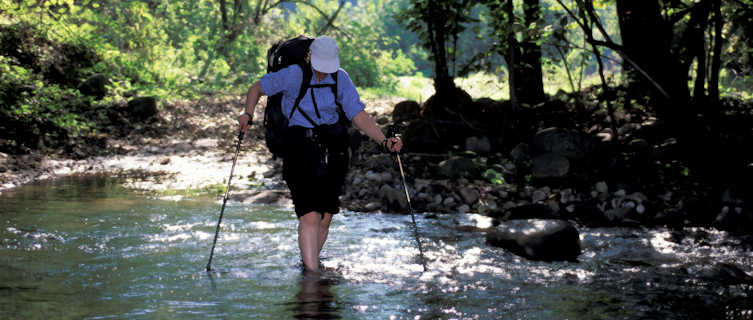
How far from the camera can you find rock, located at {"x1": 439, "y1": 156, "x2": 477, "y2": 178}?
35.9 feet

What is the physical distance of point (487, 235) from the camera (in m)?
7.49

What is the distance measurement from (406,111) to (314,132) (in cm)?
1075

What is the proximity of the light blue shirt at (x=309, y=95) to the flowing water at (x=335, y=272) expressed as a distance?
1.27 meters

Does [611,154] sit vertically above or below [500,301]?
above

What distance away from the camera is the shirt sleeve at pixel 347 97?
568 cm

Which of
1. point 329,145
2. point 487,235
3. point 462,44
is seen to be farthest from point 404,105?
point 462,44

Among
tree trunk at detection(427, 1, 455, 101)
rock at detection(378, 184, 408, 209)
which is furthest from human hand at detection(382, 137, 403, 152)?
tree trunk at detection(427, 1, 455, 101)

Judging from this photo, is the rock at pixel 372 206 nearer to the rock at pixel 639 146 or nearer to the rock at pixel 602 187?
the rock at pixel 602 187

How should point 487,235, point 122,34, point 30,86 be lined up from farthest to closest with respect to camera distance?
1. point 122,34
2. point 30,86
3. point 487,235

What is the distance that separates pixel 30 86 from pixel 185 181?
363cm

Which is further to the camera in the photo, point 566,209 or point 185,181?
point 185,181

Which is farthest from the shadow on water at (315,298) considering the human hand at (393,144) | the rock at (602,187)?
the rock at (602,187)

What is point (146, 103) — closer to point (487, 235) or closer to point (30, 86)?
point (30, 86)

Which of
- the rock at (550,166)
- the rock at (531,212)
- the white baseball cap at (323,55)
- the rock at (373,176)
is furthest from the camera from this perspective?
the rock at (373,176)
